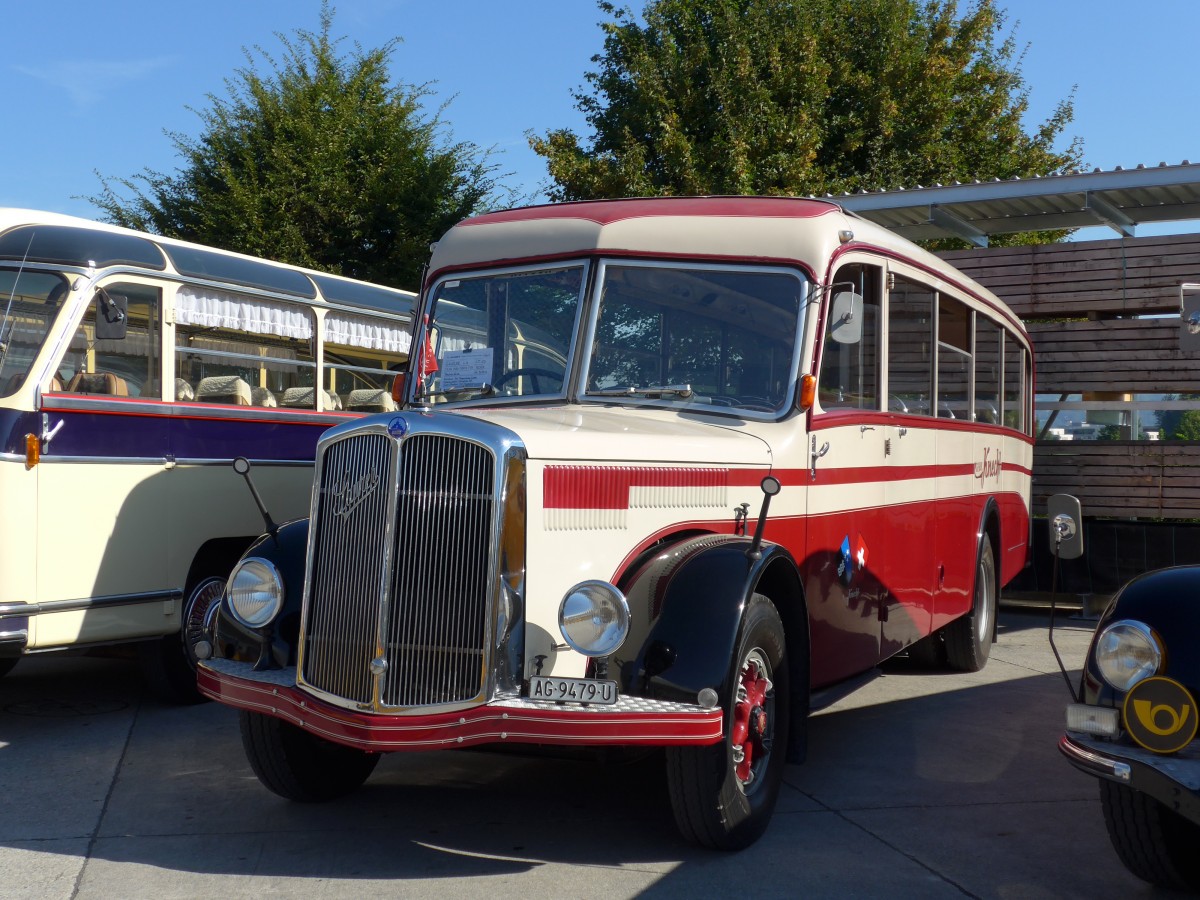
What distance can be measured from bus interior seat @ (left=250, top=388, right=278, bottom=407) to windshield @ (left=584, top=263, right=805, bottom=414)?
374 cm

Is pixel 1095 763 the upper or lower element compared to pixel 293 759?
upper

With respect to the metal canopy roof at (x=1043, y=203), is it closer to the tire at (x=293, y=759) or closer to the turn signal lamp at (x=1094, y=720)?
the turn signal lamp at (x=1094, y=720)

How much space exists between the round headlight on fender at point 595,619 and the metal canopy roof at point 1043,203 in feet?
28.2

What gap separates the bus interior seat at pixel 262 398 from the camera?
8688 millimetres

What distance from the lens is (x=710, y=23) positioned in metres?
23.4

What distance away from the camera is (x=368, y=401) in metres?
10.0

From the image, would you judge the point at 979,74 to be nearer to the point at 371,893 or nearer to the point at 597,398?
the point at 597,398

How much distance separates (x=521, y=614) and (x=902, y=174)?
19.9m

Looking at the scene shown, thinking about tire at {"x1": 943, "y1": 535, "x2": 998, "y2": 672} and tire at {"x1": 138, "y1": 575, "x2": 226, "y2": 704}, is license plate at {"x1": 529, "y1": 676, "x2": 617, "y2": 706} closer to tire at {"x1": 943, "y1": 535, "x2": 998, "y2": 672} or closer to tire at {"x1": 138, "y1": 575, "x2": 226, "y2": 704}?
tire at {"x1": 138, "y1": 575, "x2": 226, "y2": 704}

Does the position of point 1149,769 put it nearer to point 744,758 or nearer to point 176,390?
point 744,758

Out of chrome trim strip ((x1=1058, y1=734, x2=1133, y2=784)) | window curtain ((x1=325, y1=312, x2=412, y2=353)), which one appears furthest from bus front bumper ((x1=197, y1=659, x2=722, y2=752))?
window curtain ((x1=325, y1=312, x2=412, y2=353))

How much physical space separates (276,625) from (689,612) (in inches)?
67.3

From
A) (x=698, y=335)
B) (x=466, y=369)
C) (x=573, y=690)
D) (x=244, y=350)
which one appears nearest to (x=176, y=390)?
(x=244, y=350)

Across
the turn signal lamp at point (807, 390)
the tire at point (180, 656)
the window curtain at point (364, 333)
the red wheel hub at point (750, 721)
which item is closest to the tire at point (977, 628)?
the turn signal lamp at point (807, 390)
